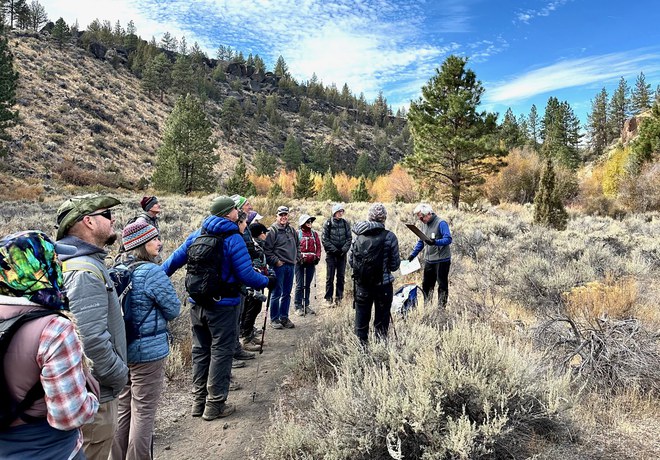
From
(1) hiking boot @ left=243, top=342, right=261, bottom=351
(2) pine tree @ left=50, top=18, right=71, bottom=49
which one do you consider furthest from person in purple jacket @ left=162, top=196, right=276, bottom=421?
(2) pine tree @ left=50, top=18, right=71, bottom=49

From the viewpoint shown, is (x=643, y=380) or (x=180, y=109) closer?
(x=643, y=380)

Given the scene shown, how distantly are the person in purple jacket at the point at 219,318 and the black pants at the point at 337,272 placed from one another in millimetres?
3731

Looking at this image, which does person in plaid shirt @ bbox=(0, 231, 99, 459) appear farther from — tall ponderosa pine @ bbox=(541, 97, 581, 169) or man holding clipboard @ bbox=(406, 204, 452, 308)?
tall ponderosa pine @ bbox=(541, 97, 581, 169)

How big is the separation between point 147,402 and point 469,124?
2307 cm

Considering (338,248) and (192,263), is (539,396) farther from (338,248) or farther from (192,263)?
(338,248)

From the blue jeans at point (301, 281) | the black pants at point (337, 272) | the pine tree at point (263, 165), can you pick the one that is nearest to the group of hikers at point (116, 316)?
the blue jeans at point (301, 281)

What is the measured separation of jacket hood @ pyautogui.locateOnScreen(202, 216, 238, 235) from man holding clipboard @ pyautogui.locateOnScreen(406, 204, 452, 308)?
317 cm

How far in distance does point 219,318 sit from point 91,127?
56451mm

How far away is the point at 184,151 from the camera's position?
31453 millimetres

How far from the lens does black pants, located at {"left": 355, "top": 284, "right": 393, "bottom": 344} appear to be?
446cm

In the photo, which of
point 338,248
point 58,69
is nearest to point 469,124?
point 338,248

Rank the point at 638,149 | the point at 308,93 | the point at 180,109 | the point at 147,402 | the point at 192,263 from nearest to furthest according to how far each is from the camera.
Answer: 1. the point at 147,402
2. the point at 192,263
3. the point at 638,149
4. the point at 180,109
5. the point at 308,93

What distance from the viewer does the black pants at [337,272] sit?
7463mm

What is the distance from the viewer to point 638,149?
28141 mm
